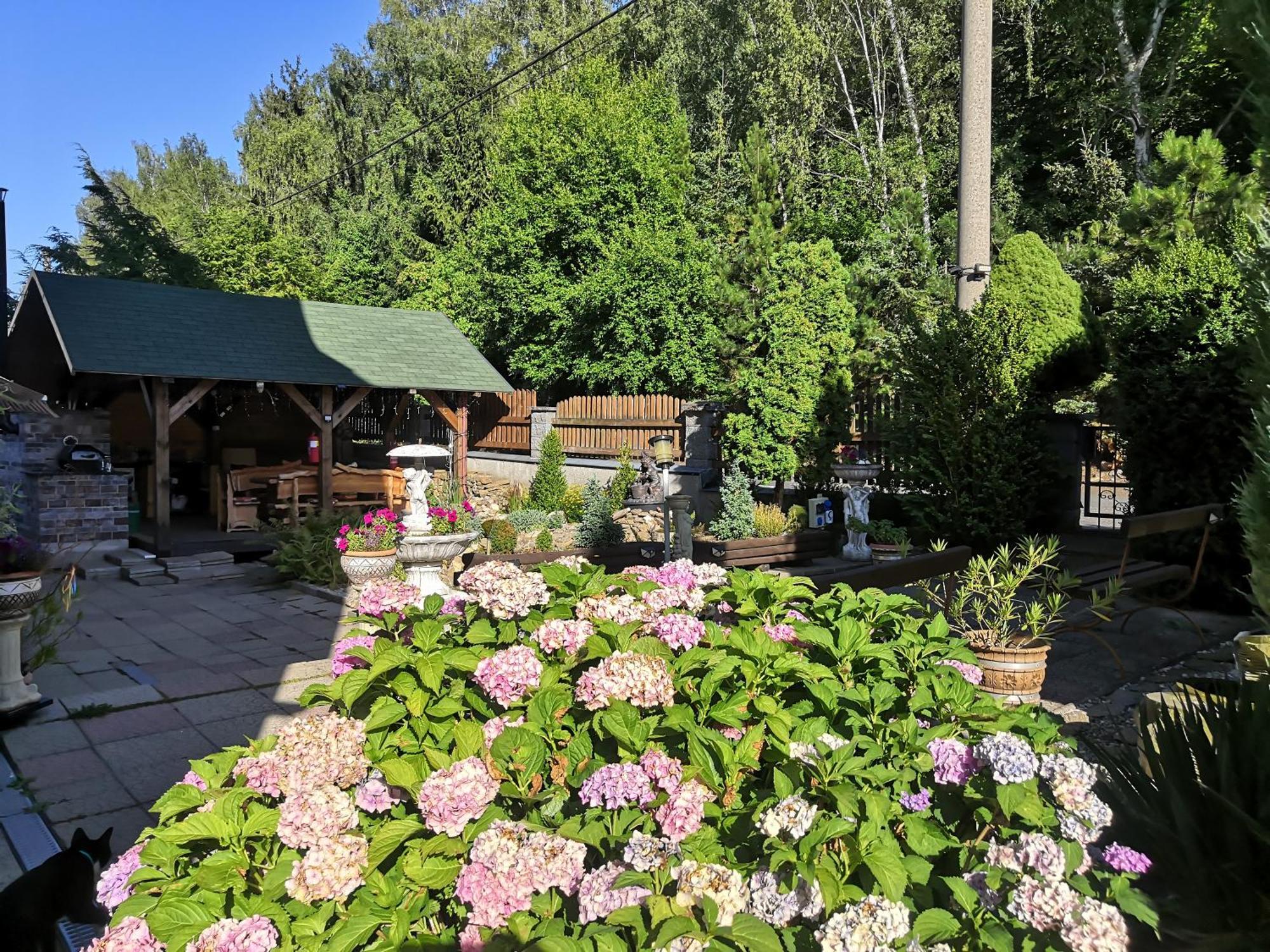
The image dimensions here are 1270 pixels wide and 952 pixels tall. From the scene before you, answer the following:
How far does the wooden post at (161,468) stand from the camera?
1045cm

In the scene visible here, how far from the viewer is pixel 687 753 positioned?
1859 millimetres

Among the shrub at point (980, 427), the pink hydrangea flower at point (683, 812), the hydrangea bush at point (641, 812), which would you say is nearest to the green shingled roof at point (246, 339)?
the shrub at point (980, 427)

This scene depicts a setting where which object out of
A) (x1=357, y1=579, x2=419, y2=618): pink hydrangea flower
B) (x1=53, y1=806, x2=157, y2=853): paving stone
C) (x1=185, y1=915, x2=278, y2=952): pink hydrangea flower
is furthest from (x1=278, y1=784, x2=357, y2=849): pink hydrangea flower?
(x1=53, y1=806, x2=157, y2=853): paving stone

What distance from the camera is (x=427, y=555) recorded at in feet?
24.8

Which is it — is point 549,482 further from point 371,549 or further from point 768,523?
point 371,549

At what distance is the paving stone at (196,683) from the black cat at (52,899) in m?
2.62

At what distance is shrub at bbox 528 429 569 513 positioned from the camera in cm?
1341

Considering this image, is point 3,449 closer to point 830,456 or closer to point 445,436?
point 445,436

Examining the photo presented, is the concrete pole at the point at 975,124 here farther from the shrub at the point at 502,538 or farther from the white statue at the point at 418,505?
the shrub at the point at 502,538

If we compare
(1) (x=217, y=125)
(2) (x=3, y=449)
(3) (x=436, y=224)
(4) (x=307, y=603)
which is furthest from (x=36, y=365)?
(1) (x=217, y=125)

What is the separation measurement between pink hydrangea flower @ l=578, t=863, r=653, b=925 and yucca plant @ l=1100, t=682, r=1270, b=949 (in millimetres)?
1145

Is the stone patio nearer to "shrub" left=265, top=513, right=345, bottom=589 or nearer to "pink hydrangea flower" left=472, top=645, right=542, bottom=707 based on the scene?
"shrub" left=265, top=513, right=345, bottom=589

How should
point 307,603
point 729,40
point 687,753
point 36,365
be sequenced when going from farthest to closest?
point 729,40 → point 36,365 → point 307,603 → point 687,753

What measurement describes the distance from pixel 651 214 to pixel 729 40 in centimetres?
745
